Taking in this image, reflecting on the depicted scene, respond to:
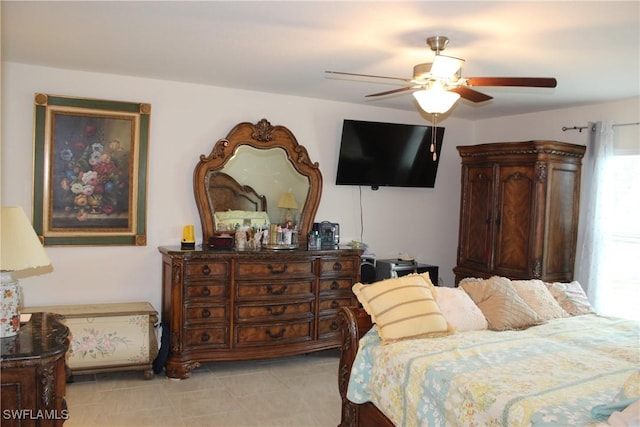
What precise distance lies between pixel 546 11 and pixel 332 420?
2.73 metres

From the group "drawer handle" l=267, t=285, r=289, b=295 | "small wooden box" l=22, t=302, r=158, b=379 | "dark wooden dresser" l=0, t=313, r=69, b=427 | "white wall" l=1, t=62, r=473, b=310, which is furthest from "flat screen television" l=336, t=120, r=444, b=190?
"dark wooden dresser" l=0, t=313, r=69, b=427

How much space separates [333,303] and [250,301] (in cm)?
81

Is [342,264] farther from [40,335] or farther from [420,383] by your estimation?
[40,335]

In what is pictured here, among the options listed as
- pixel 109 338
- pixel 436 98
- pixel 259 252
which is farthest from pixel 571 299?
pixel 109 338

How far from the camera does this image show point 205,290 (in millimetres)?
4207

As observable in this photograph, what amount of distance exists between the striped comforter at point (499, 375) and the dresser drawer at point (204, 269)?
1.64 metres

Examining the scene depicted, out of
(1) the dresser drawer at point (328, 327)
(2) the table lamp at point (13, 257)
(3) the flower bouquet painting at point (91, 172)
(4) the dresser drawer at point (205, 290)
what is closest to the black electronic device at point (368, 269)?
(1) the dresser drawer at point (328, 327)

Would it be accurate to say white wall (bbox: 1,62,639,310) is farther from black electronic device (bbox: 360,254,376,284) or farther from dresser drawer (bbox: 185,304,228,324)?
dresser drawer (bbox: 185,304,228,324)

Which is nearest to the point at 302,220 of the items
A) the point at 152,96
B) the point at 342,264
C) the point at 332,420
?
the point at 342,264

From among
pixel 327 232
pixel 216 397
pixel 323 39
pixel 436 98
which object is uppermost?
pixel 323 39

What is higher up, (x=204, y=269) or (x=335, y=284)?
(x=204, y=269)

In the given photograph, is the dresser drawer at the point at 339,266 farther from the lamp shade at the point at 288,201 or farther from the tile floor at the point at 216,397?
the tile floor at the point at 216,397

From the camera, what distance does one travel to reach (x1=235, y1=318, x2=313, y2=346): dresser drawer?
171 inches

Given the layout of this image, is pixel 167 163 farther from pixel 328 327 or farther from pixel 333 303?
pixel 328 327
